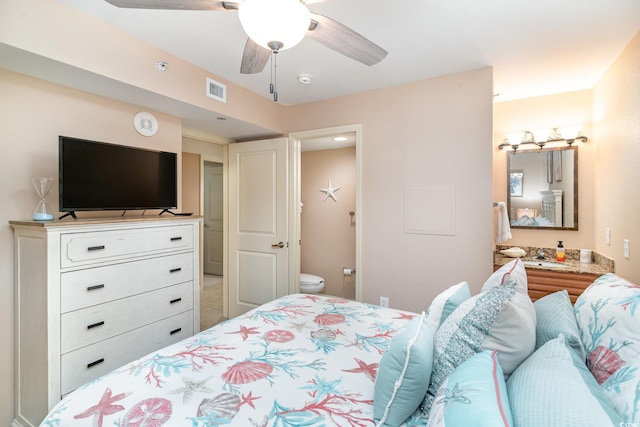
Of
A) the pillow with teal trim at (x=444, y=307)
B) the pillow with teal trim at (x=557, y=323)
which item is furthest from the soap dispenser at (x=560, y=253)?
the pillow with teal trim at (x=444, y=307)

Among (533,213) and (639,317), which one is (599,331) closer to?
(639,317)

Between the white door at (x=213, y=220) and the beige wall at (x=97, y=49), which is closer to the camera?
the beige wall at (x=97, y=49)

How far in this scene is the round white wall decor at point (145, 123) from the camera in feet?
8.26

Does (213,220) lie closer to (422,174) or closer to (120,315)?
(120,315)

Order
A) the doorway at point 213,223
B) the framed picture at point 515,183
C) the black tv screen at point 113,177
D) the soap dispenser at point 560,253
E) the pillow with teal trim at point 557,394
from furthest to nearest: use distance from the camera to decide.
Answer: the doorway at point 213,223
the framed picture at point 515,183
the soap dispenser at point 560,253
the black tv screen at point 113,177
the pillow with teal trim at point 557,394

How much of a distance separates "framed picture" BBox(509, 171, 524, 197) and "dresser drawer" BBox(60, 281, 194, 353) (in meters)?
3.43

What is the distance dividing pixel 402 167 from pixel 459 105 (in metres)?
0.73

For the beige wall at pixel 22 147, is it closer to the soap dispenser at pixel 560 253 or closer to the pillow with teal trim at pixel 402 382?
the pillow with teal trim at pixel 402 382

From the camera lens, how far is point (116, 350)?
2.02 meters

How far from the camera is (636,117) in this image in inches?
79.4

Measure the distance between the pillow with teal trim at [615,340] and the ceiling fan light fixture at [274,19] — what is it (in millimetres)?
1572

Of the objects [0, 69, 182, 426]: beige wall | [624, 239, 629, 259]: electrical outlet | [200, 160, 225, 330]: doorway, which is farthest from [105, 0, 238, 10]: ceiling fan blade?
[200, 160, 225, 330]: doorway


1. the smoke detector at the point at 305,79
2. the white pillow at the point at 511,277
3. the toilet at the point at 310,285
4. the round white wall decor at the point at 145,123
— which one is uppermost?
the smoke detector at the point at 305,79

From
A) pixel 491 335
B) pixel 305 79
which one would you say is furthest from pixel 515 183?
pixel 491 335
